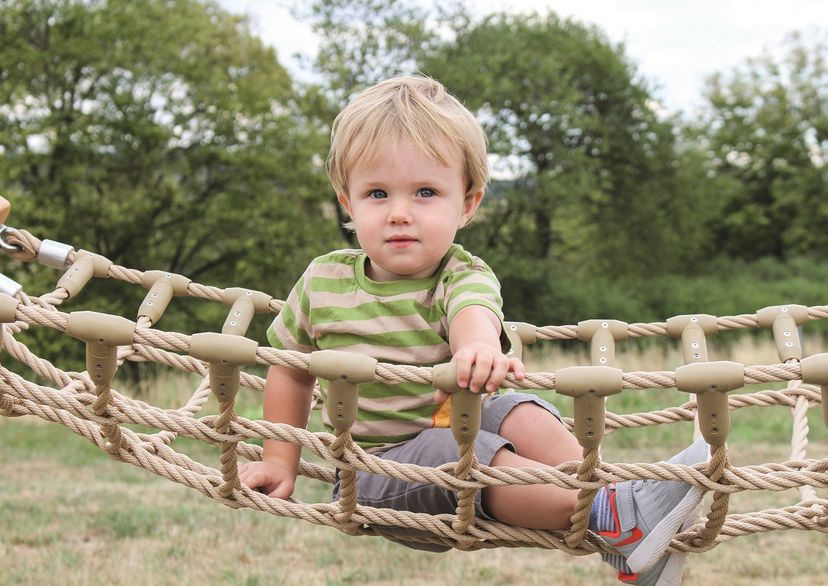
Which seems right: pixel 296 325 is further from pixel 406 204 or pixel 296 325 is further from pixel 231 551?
pixel 231 551

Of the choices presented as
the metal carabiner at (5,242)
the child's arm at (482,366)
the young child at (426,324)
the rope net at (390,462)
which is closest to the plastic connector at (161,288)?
the metal carabiner at (5,242)

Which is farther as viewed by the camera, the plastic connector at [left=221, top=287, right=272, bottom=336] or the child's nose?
the plastic connector at [left=221, top=287, right=272, bottom=336]

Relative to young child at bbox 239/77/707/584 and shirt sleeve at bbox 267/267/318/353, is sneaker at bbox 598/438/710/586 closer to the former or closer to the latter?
young child at bbox 239/77/707/584

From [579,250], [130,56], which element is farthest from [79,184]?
[579,250]

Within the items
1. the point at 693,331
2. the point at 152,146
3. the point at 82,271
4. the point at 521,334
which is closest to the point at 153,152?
the point at 152,146

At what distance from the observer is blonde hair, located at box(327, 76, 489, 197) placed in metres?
1.84

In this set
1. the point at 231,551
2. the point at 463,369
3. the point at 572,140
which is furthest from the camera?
the point at 572,140

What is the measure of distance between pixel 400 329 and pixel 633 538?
60 cm

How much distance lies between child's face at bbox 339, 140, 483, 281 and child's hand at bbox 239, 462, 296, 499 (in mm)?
489

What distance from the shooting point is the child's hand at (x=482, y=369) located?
1.56m

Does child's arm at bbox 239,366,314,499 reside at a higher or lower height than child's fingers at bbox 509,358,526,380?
lower

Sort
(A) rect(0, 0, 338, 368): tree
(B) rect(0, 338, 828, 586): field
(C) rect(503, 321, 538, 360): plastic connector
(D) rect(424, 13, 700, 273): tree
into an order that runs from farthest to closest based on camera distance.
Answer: (D) rect(424, 13, 700, 273): tree < (A) rect(0, 0, 338, 368): tree < (B) rect(0, 338, 828, 586): field < (C) rect(503, 321, 538, 360): plastic connector

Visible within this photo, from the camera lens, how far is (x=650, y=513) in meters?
1.77

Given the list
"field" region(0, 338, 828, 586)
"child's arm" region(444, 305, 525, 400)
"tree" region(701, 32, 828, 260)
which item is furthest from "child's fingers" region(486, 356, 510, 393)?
"tree" region(701, 32, 828, 260)
